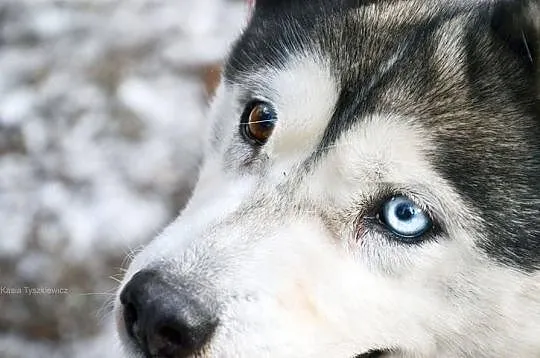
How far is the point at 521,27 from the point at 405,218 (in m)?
0.45

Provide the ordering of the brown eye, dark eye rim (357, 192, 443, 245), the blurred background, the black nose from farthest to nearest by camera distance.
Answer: the blurred background < the brown eye < dark eye rim (357, 192, 443, 245) < the black nose

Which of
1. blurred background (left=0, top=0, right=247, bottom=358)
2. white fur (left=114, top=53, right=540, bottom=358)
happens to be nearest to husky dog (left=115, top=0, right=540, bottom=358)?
white fur (left=114, top=53, right=540, bottom=358)

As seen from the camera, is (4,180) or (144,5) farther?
(144,5)

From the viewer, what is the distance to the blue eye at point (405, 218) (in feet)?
6.11

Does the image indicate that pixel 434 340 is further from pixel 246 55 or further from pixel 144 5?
pixel 144 5

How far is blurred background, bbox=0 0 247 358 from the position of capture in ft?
10.9

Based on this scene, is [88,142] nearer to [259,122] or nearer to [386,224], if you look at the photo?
[259,122]

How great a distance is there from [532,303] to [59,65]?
2783mm

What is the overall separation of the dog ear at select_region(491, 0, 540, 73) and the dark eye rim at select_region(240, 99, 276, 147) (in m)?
0.52

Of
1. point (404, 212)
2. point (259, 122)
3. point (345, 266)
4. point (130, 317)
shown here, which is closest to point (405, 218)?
point (404, 212)

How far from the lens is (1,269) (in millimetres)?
3389

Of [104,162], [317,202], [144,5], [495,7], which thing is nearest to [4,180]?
[104,162]

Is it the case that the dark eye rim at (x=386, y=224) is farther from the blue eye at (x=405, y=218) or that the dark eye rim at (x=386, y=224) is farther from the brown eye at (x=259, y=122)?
the brown eye at (x=259, y=122)

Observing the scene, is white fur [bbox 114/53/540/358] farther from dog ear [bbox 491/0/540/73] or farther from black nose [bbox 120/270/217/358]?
dog ear [bbox 491/0/540/73]
